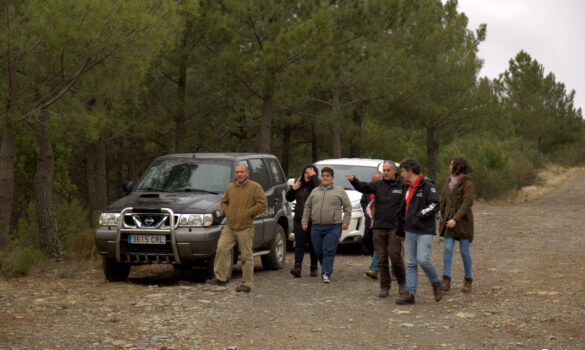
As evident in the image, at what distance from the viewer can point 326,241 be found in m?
11.2

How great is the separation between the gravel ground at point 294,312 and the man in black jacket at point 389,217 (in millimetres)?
560

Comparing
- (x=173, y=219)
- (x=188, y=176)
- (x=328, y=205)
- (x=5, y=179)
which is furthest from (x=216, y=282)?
(x=5, y=179)

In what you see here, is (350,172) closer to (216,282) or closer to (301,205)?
(301,205)

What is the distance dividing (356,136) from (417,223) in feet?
79.1

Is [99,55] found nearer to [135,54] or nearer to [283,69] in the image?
[135,54]

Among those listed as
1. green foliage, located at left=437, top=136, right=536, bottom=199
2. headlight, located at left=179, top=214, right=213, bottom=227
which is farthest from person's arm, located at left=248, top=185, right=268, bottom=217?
green foliage, located at left=437, top=136, right=536, bottom=199

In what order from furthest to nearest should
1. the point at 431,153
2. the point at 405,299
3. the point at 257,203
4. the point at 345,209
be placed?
the point at 431,153, the point at 345,209, the point at 257,203, the point at 405,299

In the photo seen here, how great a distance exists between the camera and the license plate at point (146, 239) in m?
10.5

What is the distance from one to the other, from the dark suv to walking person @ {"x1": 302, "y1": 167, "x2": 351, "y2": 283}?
1.04 meters

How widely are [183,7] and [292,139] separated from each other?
69.0ft

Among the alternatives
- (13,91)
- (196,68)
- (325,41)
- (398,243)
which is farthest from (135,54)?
(196,68)

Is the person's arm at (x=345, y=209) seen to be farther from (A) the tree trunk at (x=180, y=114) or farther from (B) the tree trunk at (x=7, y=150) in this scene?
(A) the tree trunk at (x=180, y=114)

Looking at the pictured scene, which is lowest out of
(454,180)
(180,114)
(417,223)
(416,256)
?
(416,256)

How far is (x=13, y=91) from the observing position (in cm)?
1302
